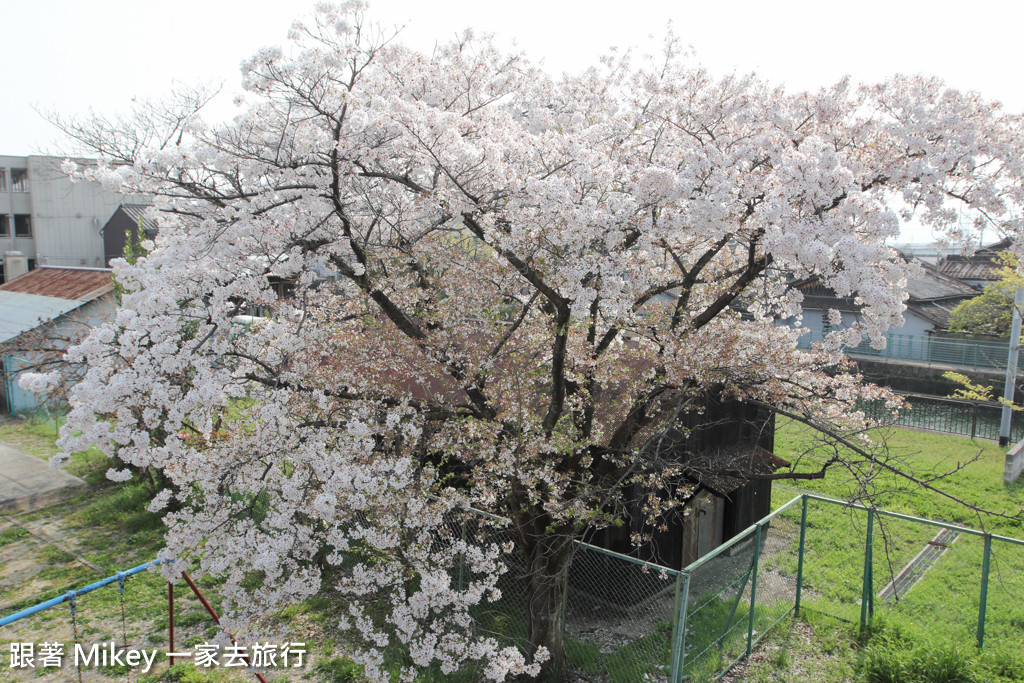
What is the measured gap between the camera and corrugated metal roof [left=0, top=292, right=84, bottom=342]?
1727 centimetres

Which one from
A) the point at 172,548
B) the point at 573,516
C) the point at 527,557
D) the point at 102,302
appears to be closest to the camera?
the point at 172,548

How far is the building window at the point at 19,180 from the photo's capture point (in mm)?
31375

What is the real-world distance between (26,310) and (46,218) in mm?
16169

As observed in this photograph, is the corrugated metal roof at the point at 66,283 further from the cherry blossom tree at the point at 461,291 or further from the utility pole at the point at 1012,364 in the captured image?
the utility pole at the point at 1012,364

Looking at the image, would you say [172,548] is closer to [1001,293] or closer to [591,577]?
[591,577]

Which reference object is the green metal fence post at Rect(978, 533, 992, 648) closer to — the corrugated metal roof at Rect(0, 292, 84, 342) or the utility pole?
the utility pole

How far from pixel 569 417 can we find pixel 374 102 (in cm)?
340

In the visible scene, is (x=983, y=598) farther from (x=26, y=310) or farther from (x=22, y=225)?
(x=22, y=225)

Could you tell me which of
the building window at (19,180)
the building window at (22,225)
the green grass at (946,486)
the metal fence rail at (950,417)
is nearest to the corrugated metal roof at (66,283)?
the building window at (22,225)

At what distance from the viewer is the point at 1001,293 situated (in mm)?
23359

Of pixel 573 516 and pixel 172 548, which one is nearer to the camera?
pixel 172 548

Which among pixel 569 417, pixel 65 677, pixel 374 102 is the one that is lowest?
pixel 65 677

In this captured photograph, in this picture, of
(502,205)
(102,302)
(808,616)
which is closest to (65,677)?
(502,205)

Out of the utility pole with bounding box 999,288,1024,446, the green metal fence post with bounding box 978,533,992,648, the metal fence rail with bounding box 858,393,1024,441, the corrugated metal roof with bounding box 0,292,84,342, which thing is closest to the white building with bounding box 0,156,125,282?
the corrugated metal roof with bounding box 0,292,84,342
